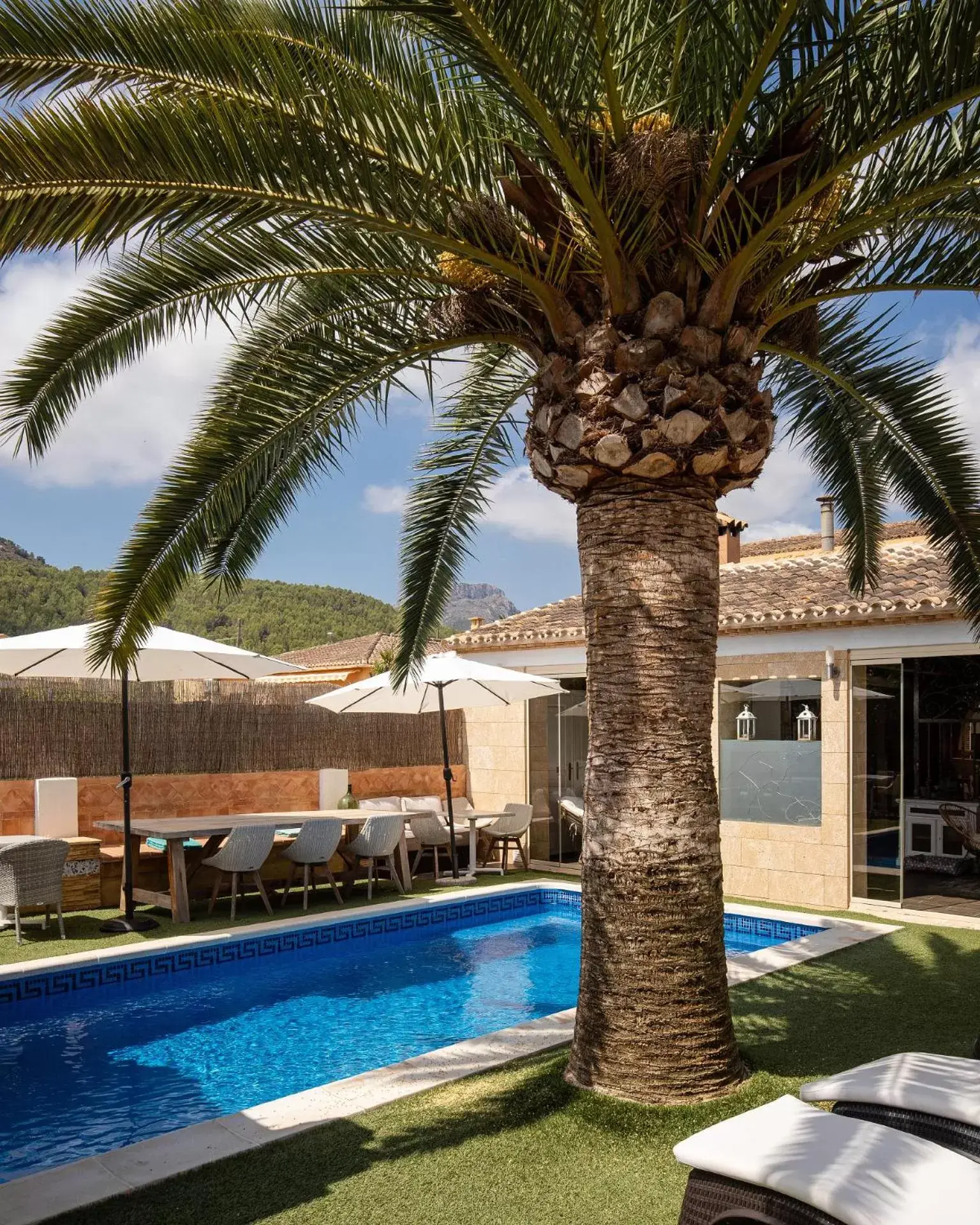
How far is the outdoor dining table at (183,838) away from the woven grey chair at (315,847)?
0.16 meters

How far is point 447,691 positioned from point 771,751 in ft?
14.4

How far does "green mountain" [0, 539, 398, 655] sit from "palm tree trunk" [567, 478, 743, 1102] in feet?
161

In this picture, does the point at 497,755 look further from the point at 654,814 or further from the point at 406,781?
the point at 654,814

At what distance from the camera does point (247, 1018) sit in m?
8.73

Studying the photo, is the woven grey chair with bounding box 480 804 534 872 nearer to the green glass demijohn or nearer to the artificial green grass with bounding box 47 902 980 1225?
the green glass demijohn

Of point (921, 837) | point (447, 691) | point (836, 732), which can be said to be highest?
point (447, 691)

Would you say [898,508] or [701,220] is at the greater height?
[701,220]

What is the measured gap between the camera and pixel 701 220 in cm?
559

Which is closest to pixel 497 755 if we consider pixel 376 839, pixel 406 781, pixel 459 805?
pixel 459 805

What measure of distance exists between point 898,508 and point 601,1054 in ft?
18.0

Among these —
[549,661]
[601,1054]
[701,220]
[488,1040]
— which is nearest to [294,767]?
[549,661]

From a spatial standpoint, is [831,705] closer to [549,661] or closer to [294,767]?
[549,661]

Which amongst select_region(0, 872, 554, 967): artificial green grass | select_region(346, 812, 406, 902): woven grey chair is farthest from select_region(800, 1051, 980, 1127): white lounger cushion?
select_region(346, 812, 406, 902): woven grey chair

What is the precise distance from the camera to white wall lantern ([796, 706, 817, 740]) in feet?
41.4
